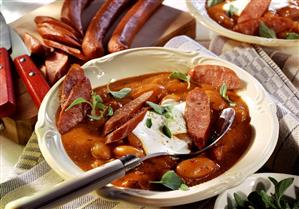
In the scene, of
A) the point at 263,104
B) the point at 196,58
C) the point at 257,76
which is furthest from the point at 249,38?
the point at 263,104

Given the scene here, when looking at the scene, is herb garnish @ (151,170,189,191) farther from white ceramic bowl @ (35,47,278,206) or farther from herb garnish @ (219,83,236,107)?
herb garnish @ (219,83,236,107)

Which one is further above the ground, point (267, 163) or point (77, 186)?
point (77, 186)

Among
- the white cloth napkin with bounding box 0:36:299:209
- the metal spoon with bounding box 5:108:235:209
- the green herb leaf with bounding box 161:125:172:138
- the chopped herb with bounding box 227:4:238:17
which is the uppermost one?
the metal spoon with bounding box 5:108:235:209

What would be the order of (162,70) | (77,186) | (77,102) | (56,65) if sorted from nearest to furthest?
(77,186) < (77,102) < (162,70) < (56,65)

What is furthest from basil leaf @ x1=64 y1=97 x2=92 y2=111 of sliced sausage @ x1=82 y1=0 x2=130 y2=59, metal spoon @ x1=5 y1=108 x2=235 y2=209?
sliced sausage @ x1=82 y1=0 x2=130 y2=59

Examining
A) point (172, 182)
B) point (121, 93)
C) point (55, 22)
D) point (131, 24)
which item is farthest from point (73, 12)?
point (172, 182)

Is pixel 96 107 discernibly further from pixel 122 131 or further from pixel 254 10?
pixel 254 10

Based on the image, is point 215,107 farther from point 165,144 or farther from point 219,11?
point 219,11
